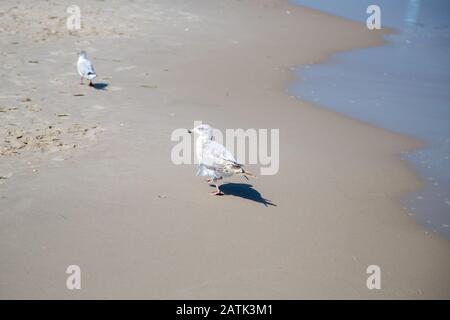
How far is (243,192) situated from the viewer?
670cm

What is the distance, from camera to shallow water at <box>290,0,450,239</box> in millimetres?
7352

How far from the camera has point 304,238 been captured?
18.6 ft

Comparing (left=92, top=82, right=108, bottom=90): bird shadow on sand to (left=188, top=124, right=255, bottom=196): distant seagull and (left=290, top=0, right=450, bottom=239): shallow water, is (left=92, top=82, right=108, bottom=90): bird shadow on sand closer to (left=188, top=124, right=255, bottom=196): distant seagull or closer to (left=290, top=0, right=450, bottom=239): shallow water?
(left=188, top=124, right=255, bottom=196): distant seagull

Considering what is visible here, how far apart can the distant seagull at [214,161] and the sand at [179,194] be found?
11.7 inches

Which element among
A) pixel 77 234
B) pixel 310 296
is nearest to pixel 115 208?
pixel 77 234

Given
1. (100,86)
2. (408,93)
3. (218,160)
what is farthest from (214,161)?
(408,93)

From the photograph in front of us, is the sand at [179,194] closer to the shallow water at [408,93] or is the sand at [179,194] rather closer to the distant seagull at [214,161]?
the distant seagull at [214,161]

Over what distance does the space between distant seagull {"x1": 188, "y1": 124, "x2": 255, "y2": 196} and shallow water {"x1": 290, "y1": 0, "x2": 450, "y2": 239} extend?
273 centimetres

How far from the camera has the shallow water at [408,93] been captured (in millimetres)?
7352

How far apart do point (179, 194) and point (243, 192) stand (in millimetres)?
976

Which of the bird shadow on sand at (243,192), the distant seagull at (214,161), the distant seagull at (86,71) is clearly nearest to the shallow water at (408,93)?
the bird shadow on sand at (243,192)

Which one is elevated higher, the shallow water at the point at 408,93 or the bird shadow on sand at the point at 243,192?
the shallow water at the point at 408,93

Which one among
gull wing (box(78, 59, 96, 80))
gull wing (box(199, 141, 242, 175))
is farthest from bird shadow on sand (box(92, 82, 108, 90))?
gull wing (box(199, 141, 242, 175))

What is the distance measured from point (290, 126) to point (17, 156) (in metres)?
5.00
